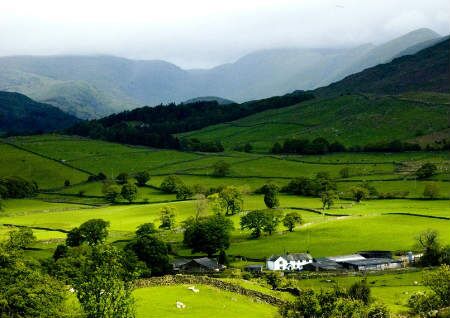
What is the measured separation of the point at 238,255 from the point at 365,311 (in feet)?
134

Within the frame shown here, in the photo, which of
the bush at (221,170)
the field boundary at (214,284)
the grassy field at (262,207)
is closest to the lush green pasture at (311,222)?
the grassy field at (262,207)

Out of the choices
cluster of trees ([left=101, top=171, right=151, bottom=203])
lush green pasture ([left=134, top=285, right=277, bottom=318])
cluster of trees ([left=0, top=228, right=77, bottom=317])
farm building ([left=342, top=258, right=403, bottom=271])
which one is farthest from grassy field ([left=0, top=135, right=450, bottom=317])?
cluster of trees ([left=0, top=228, right=77, bottom=317])

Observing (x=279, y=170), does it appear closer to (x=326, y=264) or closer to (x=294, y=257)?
(x=294, y=257)

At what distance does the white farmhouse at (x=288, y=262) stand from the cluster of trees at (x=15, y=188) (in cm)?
9051

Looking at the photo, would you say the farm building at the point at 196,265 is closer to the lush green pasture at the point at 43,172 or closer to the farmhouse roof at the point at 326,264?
the farmhouse roof at the point at 326,264

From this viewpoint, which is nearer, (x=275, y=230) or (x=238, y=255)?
(x=238, y=255)

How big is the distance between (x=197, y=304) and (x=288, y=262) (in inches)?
1307

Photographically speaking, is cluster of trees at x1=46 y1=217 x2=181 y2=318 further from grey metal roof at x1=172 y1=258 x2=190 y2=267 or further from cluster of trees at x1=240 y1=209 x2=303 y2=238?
cluster of trees at x1=240 y1=209 x2=303 y2=238

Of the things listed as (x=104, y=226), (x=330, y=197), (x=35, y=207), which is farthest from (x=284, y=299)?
(x=35, y=207)

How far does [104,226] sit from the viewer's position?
9831 centimetres

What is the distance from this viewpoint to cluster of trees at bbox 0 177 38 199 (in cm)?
15675

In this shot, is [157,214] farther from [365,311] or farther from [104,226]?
[365,311]

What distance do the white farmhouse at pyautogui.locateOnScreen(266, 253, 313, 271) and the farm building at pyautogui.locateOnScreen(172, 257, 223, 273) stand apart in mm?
6903

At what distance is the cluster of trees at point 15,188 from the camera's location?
156750mm
